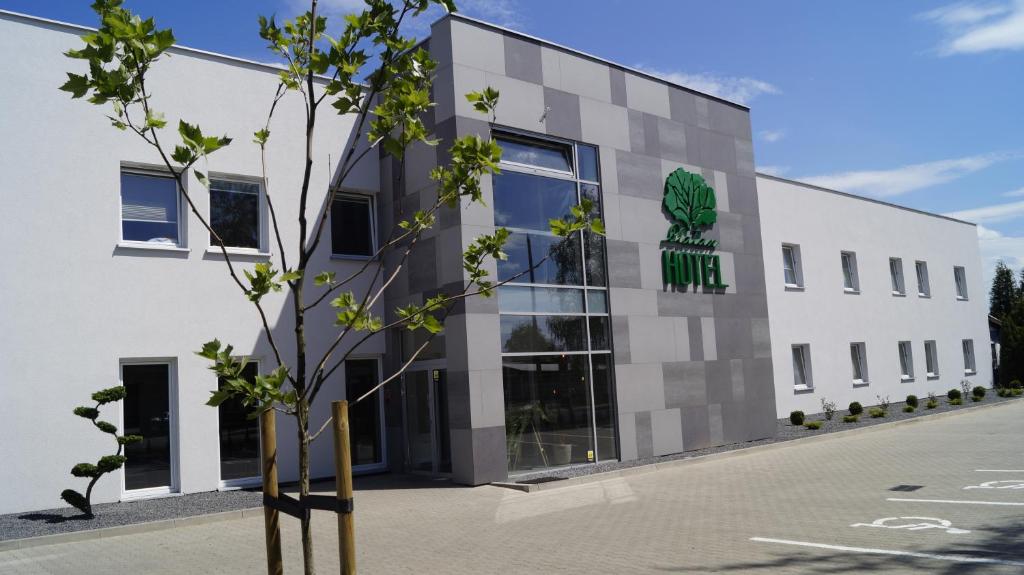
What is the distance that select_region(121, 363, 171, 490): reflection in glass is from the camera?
13250 millimetres

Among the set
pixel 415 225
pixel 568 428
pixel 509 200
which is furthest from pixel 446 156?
pixel 415 225

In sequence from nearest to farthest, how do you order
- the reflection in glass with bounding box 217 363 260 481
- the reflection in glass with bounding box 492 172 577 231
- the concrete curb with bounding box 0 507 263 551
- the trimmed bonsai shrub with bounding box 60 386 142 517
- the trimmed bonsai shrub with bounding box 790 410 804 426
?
the concrete curb with bounding box 0 507 263 551 < the trimmed bonsai shrub with bounding box 60 386 142 517 < the reflection in glass with bounding box 217 363 260 481 < the reflection in glass with bounding box 492 172 577 231 < the trimmed bonsai shrub with bounding box 790 410 804 426

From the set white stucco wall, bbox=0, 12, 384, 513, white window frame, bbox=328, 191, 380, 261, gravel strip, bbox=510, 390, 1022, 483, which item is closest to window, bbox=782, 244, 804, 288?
gravel strip, bbox=510, 390, 1022, 483

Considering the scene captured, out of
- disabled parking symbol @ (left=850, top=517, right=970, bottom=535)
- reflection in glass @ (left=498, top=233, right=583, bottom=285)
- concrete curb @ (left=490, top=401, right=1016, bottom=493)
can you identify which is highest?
reflection in glass @ (left=498, top=233, right=583, bottom=285)

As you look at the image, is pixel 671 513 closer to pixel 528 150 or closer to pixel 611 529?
pixel 611 529

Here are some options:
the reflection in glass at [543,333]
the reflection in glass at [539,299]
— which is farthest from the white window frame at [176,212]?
the reflection in glass at [543,333]

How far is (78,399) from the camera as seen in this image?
12.6m

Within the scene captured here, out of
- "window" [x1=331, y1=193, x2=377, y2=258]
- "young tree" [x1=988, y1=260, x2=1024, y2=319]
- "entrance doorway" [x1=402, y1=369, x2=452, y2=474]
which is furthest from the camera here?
"young tree" [x1=988, y1=260, x2=1024, y2=319]

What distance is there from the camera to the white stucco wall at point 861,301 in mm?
24750

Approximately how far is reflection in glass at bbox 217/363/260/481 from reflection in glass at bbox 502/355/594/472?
4.57 m

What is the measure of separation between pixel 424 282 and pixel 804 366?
1541 cm

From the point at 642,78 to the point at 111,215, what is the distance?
11.0 metres

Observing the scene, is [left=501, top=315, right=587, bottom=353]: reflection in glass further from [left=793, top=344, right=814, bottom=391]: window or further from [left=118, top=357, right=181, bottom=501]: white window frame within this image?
[left=793, top=344, right=814, bottom=391]: window

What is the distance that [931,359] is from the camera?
104 ft
